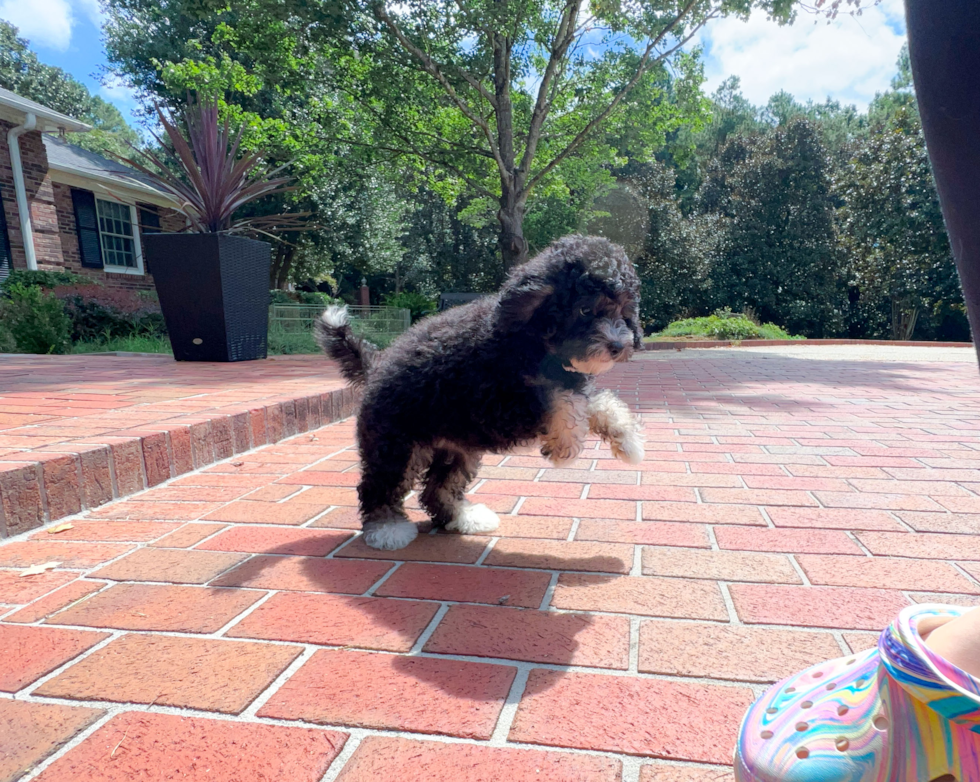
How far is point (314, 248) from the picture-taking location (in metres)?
21.8

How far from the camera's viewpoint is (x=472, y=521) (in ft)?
8.60

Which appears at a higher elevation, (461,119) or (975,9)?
(461,119)

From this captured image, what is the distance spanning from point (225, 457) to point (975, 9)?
380 cm

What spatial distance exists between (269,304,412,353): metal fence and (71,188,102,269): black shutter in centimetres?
538

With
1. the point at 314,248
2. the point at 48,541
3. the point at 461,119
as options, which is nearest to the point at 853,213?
the point at 461,119

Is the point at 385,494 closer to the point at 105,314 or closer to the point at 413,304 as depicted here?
the point at 105,314

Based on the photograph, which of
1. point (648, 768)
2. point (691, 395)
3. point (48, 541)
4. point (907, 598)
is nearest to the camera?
point (648, 768)

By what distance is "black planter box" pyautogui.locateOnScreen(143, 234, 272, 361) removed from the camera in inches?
267

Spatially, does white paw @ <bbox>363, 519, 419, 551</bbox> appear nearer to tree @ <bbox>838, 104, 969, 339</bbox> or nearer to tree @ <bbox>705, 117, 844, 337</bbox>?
tree @ <bbox>838, 104, 969, 339</bbox>

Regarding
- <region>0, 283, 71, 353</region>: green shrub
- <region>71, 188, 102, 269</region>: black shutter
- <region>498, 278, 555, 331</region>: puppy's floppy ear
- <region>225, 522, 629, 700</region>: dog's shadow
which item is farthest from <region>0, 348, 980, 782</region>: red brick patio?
<region>71, 188, 102, 269</region>: black shutter

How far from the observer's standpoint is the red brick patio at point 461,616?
1291 millimetres

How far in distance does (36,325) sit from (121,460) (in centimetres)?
732

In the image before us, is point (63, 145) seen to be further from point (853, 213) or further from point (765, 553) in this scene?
point (853, 213)

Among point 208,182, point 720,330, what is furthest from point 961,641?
point 720,330
